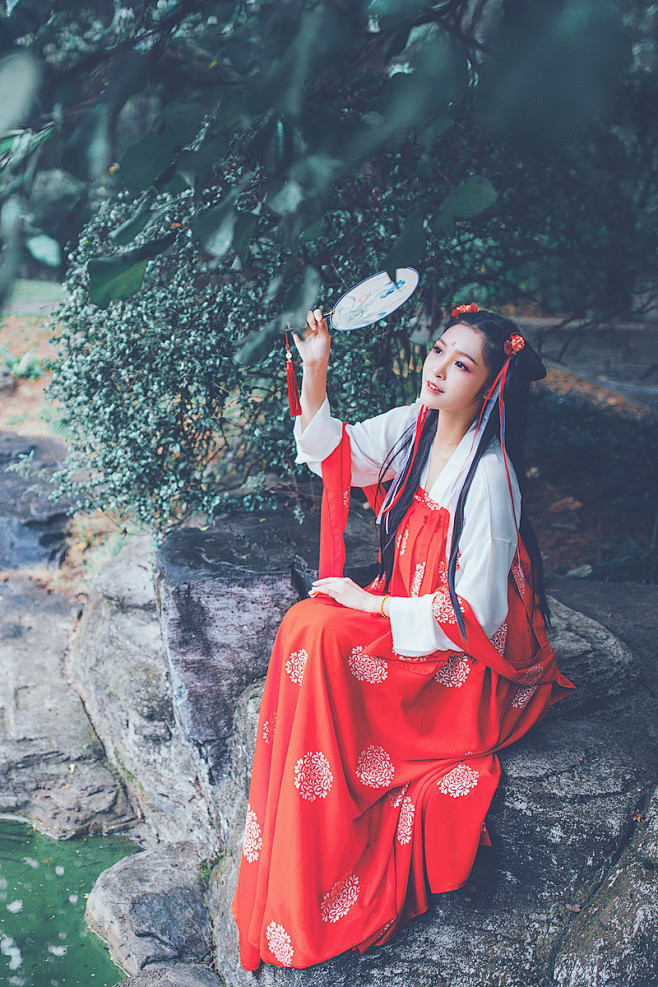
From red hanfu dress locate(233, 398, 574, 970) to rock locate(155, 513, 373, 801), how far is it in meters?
0.67

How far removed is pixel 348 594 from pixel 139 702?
1451mm

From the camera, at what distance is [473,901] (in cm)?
206

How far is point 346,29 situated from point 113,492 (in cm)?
266

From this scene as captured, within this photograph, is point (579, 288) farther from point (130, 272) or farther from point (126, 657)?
point (130, 272)

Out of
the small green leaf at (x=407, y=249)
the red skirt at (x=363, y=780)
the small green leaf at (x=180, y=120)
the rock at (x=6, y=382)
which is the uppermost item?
the small green leaf at (x=180, y=120)

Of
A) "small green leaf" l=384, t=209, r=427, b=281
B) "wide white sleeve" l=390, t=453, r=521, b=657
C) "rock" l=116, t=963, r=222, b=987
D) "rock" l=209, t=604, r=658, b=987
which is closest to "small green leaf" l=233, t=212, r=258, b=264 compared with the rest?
"small green leaf" l=384, t=209, r=427, b=281

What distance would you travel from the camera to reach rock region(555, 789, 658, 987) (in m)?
1.85

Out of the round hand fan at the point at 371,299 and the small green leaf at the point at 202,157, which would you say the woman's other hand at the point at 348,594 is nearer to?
the round hand fan at the point at 371,299

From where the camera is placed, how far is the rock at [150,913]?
2.41 meters

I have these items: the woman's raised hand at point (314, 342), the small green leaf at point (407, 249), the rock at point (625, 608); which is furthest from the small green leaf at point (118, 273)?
the rock at point (625, 608)

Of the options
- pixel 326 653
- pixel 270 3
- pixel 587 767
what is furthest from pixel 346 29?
pixel 587 767

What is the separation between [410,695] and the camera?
6.74 ft

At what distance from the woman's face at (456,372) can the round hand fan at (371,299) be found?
0.62ft

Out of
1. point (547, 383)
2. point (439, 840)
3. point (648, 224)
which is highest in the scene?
point (648, 224)
